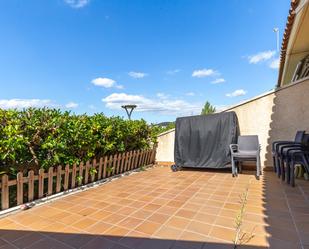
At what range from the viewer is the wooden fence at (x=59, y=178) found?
3.04m

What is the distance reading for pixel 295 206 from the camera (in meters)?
2.82

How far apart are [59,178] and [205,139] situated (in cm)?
394

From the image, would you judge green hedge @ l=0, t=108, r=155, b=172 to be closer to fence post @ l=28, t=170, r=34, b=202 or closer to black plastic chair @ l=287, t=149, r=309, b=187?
fence post @ l=28, t=170, r=34, b=202

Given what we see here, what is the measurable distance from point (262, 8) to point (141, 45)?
19.3 feet

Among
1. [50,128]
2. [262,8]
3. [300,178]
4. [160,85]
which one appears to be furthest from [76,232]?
[160,85]

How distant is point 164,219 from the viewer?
2.55m

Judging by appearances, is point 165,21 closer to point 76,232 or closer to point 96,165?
point 96,165

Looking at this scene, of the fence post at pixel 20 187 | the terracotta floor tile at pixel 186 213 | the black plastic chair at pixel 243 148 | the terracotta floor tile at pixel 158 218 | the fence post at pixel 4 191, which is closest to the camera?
the terracotta floor tile at pixel 158 218

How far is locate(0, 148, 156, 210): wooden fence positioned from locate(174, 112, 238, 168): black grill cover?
1.50m

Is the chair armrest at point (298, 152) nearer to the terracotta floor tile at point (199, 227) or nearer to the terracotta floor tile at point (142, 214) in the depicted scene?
the terracotta floor tile at point (199, 227)

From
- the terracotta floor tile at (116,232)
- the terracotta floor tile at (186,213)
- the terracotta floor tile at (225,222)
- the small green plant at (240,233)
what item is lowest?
the terracotta floor tile at (116,232)

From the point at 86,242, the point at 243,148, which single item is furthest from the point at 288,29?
the point at 86,242

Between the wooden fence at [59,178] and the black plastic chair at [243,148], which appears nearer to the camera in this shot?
the wooden fence at [59,178]

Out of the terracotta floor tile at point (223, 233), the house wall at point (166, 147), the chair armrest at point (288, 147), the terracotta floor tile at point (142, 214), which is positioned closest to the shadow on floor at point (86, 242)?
the terracotta floor tile at point (223, 233)
